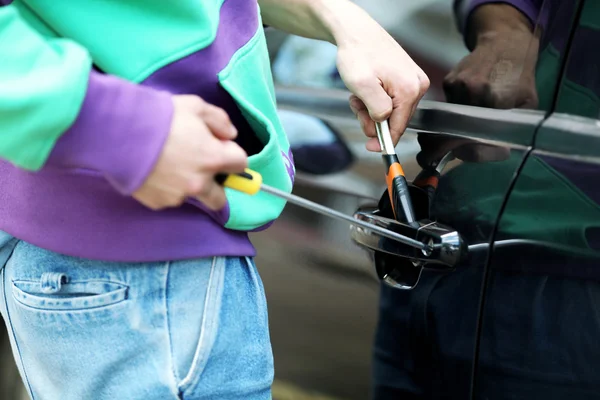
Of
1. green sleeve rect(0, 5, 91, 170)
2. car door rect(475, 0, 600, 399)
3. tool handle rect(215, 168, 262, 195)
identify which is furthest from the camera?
car door rect(475, 0, 600, 399)

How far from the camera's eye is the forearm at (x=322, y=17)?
113 cm

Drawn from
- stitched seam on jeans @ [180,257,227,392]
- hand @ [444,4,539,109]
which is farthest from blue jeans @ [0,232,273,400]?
hand @ [444,4,539,109]

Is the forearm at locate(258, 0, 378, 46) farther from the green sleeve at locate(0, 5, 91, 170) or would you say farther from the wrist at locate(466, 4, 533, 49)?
the green sleeve at locate(0, 5, 91, 170)

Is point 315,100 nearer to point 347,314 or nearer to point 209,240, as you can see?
point 347,314

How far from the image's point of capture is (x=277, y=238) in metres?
1.60

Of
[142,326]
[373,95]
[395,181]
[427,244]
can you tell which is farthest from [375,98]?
[142,326]

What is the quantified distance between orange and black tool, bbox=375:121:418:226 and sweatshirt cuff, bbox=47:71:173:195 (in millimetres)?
479

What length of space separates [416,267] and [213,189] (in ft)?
1.75

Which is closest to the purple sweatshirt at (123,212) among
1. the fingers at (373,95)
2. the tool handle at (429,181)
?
the fingers at (373,95)

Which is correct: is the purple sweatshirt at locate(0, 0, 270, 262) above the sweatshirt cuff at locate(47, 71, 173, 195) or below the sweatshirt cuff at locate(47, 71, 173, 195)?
below

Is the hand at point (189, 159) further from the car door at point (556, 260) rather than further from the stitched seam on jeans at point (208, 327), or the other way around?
the car door at point (556, 260)

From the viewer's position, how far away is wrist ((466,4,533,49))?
120 centimetres

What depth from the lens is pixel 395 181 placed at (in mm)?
1090

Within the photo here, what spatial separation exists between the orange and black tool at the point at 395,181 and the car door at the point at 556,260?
17cm
